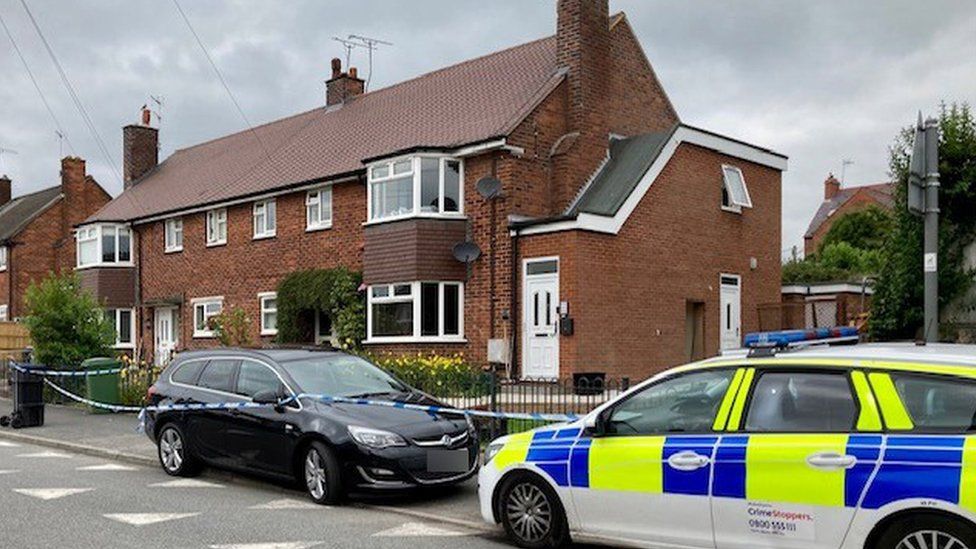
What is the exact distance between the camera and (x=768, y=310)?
22.5 m

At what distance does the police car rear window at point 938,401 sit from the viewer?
5551mm

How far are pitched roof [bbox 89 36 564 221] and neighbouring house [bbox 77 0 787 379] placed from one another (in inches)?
3.6

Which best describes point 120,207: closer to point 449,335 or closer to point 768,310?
point 449,335

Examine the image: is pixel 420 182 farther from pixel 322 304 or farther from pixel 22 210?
pixel 22 210

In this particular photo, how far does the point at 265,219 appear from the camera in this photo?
84.2 ft

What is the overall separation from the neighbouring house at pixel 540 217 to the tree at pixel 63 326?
4905 millimetres

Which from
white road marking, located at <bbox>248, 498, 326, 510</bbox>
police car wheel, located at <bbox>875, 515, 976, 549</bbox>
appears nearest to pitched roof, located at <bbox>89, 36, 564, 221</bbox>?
white road marking, located at <bbox>248, 498, 326, 510</bbox>

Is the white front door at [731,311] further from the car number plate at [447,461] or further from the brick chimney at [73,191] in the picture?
the brick chimney at [73,191]

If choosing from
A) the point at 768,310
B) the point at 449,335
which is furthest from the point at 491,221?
the point at 768,310

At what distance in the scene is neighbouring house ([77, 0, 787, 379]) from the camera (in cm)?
1914

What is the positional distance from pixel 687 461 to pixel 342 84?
2443 cm

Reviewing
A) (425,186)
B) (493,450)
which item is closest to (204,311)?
(425,186)

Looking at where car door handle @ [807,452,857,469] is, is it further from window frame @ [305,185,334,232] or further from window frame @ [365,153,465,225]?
window frame @ [305,185,334,232]

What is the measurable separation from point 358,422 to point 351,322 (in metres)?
13.0
